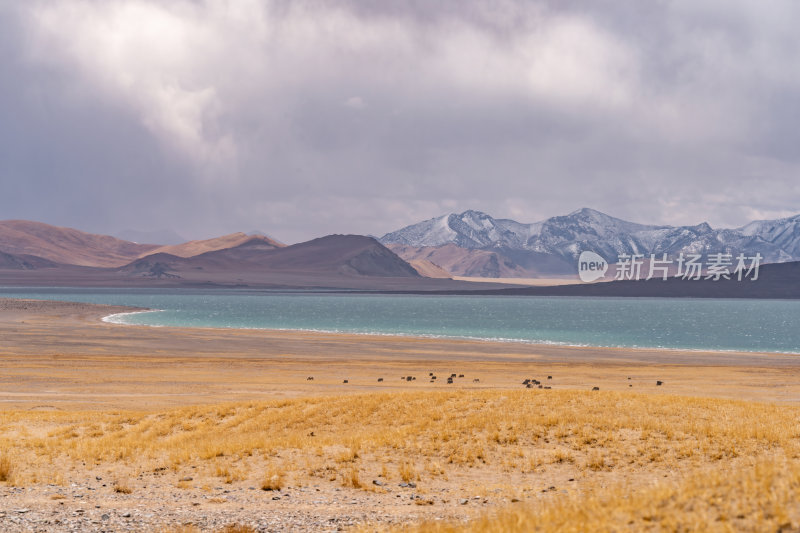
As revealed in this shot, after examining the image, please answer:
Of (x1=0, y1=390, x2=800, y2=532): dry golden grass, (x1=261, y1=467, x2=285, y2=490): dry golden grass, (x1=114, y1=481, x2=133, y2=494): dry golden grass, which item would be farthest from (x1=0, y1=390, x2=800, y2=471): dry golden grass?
(x1=114, y1=481, x2=133, y2=494): dry golden grass

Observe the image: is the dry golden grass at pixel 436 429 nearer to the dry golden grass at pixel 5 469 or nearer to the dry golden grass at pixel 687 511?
the dry golden grass at pixel 5 469

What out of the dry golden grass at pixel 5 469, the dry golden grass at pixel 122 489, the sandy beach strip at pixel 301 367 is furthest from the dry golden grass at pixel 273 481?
the sandy beach strip at pixel 301 367

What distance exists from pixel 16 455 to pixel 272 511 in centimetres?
1035

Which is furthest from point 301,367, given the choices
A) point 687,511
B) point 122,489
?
point 687,511

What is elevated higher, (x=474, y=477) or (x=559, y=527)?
(x=559, y=527)

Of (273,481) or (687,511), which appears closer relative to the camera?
→ (687,511)

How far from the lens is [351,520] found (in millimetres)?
13531

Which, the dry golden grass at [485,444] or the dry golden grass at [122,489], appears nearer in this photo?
the dry golden grass at [485,444]

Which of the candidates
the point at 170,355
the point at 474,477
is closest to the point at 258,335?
the point at 170,355

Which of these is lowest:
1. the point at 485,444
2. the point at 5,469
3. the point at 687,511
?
the point at 5,469

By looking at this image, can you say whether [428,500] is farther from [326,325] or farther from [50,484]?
[326,325]

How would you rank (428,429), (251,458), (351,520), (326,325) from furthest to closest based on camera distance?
(326,325) < (428,429) < (251,458) < (351,520)

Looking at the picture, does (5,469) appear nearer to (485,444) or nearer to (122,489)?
(122,489)

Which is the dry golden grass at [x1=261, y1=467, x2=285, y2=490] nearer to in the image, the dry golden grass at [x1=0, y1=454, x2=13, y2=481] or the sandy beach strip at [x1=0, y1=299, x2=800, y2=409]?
the dry golden grass at [x1=0, y1=454, x2=13, y2=481]
